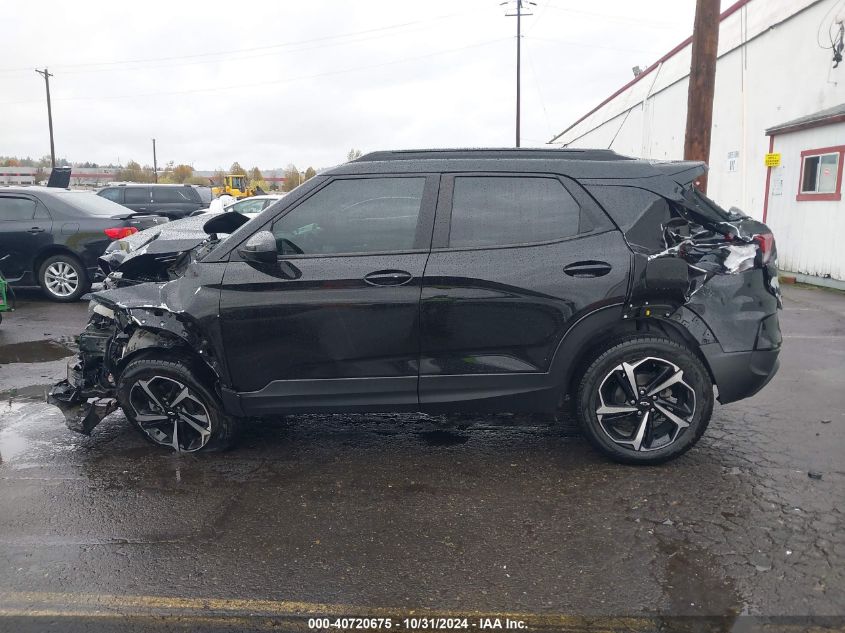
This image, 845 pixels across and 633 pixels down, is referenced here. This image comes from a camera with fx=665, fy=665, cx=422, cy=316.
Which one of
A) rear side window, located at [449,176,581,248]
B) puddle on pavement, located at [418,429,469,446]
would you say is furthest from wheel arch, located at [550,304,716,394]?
puddle on pavement, located at [418,429,469,446]

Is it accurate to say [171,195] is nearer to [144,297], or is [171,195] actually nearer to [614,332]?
[144,297]

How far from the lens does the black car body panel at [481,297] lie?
12.9 feet

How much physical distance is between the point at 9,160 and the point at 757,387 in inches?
4884

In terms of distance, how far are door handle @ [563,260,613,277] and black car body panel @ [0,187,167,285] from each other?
27.3ft

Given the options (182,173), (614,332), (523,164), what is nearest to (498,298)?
(614,332)

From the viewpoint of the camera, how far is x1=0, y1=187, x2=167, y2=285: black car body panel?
1009 cm

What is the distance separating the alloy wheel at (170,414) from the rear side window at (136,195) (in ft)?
57.8

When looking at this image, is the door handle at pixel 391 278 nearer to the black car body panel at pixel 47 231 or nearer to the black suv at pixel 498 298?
the black suv at pixel 498 298

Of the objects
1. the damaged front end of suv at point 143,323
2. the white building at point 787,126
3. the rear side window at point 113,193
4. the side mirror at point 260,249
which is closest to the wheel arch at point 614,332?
the side mirror at point 260,249

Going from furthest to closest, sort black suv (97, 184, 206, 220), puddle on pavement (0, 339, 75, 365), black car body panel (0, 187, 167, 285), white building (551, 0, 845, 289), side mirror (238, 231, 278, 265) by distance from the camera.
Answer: black suv (97, 184, 206, 220), white building (551, 0, 845, 289), black car body panel (0, 187, 167, 285), puddle on pavement (0, 339, 75, 365), side mirror (238, 231, 278, 265)

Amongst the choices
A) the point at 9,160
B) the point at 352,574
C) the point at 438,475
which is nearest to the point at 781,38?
the point at 438,475

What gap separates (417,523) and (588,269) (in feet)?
5.72

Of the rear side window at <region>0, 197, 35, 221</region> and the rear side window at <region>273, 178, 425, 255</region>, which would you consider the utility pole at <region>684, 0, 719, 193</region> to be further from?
the rear side window at <region>0, 197, 35, 221</region>

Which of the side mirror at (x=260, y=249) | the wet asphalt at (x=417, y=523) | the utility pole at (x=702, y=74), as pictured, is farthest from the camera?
the utility pole at (x=702, y=74)
